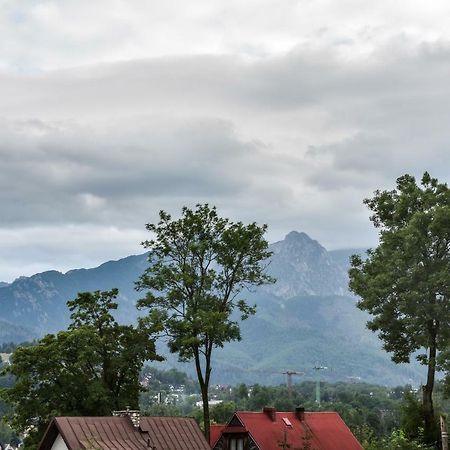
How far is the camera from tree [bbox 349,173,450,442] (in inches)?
2896

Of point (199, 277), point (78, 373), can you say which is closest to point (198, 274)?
point (199, 277)

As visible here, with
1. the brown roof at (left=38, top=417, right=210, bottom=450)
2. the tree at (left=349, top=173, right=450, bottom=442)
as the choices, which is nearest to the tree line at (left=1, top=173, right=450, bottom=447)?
the tree at (left=349, top=173, right=450, bottom=442)

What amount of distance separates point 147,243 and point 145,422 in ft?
63.9

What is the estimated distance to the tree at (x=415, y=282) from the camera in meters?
73.6

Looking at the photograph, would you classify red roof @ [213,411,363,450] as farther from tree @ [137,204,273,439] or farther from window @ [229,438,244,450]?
tree @ [137,204,273,439]

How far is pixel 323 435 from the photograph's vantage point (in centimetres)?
9025

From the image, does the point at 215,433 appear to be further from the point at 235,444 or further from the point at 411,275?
the point at 411,275

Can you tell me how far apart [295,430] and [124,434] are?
1200 inches

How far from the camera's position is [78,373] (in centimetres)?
7738

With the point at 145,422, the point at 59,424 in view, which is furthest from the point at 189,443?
the point at 59,424

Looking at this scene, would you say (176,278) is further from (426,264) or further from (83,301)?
(426,264)

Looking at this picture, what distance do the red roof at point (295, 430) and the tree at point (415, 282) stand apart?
13.7 m

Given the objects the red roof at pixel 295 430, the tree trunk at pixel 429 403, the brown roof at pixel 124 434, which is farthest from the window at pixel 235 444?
the brown roof at pixel 124 434

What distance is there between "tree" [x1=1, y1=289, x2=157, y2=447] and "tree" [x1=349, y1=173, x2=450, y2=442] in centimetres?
1778
